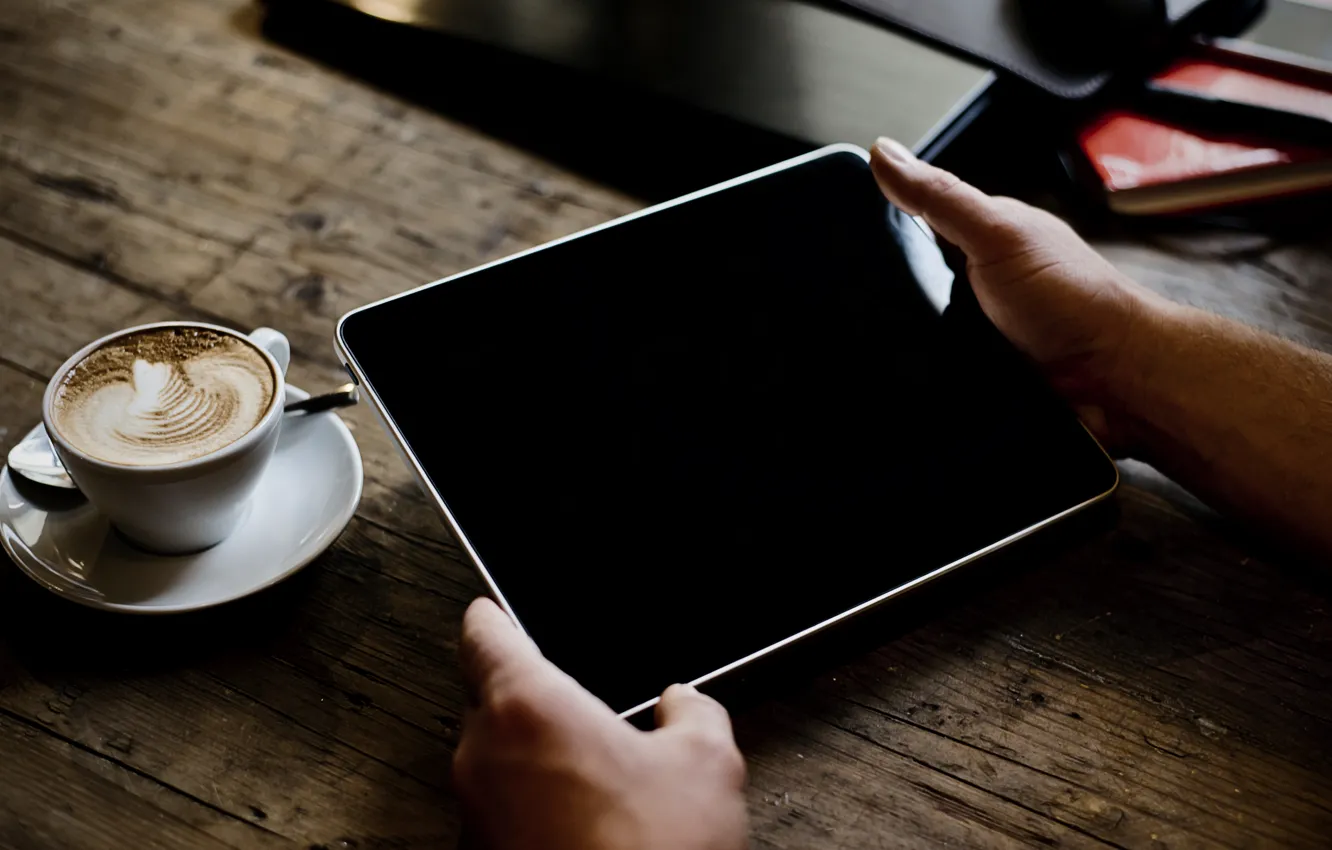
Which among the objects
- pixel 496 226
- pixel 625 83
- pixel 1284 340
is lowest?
pixel 496 226

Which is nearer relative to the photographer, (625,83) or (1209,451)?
(1209,451)

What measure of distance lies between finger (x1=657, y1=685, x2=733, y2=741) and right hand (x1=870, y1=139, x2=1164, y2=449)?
0.39 m

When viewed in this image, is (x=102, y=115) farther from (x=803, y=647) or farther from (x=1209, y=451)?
(x=1209, y=451)

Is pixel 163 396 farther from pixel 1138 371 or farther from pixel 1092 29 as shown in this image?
pixel 1092 29

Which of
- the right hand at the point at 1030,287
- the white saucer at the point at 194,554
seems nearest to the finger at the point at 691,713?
the white saucer at the point at 194,554

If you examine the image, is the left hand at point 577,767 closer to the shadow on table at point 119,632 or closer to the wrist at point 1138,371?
the shadow on table at point 119,632

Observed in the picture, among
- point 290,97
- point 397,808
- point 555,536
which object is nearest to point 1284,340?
point 555,536

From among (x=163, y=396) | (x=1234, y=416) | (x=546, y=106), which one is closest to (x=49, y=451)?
(x=163, y=396)

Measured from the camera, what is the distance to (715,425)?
0.71 m

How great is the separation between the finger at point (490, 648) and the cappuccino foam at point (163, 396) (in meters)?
0.20

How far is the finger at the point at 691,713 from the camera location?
1.91 ft

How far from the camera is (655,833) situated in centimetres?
54

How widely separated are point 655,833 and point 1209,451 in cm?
50

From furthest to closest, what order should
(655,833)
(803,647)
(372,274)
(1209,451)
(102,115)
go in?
(102,115)
(372,274)
(1209,451)
(803,647)
(655,833)
